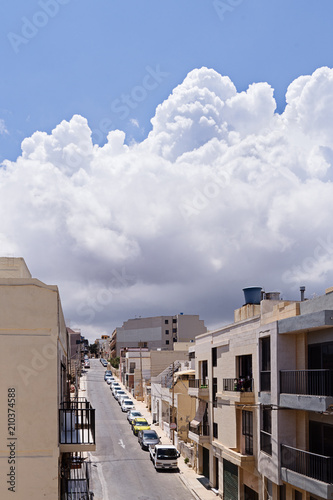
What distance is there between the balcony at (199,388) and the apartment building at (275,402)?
147 cm

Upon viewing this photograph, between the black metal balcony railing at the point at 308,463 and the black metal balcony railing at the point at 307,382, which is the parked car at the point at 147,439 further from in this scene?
the black metal balcony railing at the point at 307,382

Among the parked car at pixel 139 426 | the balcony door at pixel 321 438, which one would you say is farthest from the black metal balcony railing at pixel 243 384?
the parked car at pixel 139 426

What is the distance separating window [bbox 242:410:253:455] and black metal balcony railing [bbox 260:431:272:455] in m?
2.57

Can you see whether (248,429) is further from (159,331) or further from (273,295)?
(159,331)

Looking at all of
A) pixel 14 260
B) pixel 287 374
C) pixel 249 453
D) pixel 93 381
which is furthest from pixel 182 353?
pixel 14 260

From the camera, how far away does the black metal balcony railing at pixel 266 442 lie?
76.2ft

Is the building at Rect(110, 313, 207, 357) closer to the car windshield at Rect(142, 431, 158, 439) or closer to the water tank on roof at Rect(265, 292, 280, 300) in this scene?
the car windshield at Rect(142, 431, 158, 439)

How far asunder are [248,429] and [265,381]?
4.59 meters

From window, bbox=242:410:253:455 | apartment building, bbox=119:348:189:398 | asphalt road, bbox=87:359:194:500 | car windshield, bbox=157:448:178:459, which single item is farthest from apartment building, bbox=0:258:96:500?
apartment building, bbox=119:348:189:398

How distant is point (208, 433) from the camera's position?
3509 cm

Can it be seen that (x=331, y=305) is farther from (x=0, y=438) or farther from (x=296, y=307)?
(x=0, y=438)

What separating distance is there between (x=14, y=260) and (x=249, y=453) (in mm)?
16158

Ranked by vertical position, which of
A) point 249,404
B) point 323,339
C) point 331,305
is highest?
point 331,305

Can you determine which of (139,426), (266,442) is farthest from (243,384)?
(139,426)
